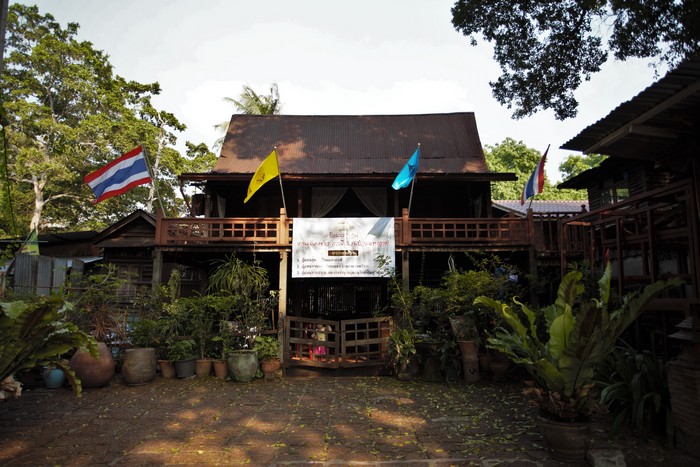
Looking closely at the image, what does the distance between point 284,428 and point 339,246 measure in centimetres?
525

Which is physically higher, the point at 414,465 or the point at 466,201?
the point at 466,201

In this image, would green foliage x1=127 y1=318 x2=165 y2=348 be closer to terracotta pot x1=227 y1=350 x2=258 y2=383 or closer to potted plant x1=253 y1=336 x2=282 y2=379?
terracotta pot x1=227 y1=350 x2=258 y2=383

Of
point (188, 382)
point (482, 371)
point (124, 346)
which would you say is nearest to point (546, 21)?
point (482, 371)

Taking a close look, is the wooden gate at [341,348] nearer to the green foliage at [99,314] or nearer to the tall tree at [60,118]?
the green foliage at [99,314]

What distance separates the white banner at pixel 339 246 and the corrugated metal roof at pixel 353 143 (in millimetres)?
2653

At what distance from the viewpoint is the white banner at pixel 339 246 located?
33.0 feet

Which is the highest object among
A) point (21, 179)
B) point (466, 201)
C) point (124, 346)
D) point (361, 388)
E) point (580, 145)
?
point (21, 179)

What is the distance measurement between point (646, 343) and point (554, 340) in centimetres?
378

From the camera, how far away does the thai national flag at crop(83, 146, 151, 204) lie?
10078mm

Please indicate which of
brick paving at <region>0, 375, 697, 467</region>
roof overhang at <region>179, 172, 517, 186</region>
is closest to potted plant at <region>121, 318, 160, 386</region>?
brick paving at <region>0, 375, 697, 467</region>

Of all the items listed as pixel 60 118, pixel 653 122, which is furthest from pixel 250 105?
pixel 653 122

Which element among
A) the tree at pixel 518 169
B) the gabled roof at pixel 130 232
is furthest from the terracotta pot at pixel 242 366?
the tree at pixel 518 169

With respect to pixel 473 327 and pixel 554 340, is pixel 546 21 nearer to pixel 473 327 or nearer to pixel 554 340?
pixel 473 327

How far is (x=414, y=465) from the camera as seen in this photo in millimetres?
4074
